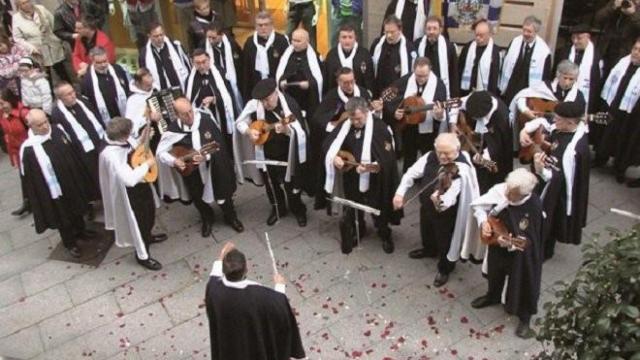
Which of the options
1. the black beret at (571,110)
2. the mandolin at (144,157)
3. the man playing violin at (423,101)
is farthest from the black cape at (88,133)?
the black beret at (571,110)

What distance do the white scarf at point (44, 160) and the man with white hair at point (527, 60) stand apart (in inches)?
224

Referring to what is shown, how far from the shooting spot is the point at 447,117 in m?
7.48

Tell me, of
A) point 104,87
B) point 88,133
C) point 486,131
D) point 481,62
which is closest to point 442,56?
point 481,62

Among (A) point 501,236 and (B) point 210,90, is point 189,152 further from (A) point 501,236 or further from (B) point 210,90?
(A) point 501,236

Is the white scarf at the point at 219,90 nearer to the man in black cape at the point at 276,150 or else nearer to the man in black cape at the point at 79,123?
the man in black cape at the point at 276,150

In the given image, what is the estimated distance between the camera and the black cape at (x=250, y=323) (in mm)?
4707

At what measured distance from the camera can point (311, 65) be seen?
27.0 ft

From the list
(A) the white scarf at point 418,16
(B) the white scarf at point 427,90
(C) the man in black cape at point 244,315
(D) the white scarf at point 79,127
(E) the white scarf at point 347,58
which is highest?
(A) the white scarf at point 418,16

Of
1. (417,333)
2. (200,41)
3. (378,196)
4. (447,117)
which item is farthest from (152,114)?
(417,333)

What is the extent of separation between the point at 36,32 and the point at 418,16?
591 cm

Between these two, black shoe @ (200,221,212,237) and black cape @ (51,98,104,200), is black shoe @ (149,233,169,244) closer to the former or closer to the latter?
black shoe @ (200,221,212,237)

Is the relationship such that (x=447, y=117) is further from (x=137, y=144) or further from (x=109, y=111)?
(x=109, y=111)

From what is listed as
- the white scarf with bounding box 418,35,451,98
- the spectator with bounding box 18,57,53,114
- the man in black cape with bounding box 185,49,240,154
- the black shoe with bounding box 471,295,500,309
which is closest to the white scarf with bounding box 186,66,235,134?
the man in black cape with bounding box 185,49,240,154

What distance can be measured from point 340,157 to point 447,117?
61.5 inches
